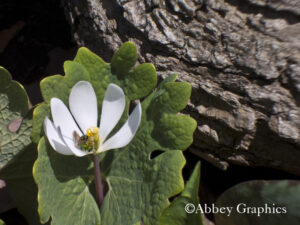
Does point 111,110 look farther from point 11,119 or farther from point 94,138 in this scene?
point 11,119

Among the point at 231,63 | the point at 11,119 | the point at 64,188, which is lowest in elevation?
the point at 64,188

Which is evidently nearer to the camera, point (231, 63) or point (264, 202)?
point (264, 202)

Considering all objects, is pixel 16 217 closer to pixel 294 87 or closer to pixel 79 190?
pixel 79 190

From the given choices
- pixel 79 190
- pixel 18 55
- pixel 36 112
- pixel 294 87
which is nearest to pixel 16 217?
pixel 79 190

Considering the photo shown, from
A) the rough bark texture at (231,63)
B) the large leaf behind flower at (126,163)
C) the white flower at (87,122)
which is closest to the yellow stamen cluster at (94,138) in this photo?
the white flower at (87,122)

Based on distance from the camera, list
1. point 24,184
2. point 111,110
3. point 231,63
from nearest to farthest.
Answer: point 111,110 → point 231,63 → point 24,184

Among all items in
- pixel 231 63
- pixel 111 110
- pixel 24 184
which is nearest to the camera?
pixel 111 110

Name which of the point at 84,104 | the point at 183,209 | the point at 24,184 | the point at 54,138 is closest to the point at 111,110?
the point at 84,104
